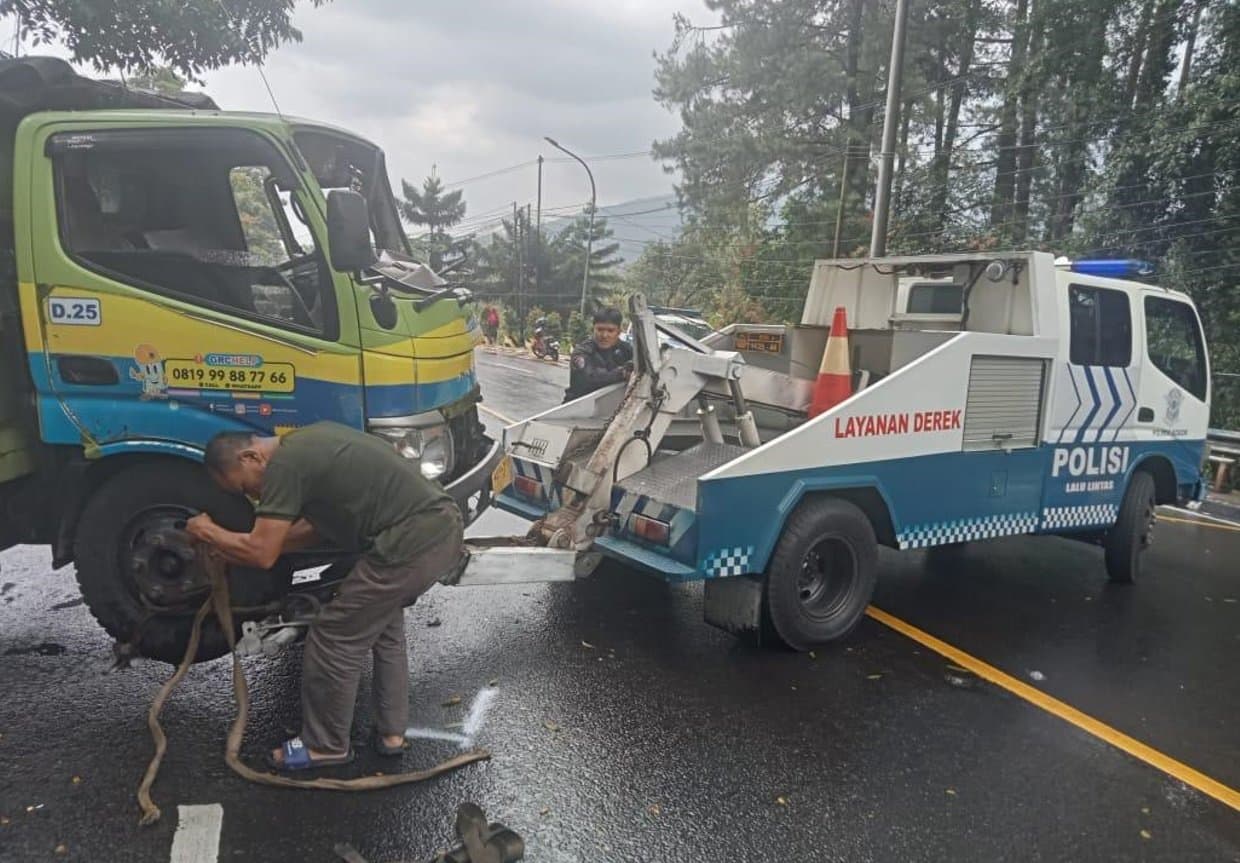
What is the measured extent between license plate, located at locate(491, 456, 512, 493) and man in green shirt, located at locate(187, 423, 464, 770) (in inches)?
57.4

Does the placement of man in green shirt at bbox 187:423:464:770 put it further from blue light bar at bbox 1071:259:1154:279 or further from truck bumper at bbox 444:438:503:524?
blue light bar at bbox 1071:259:1154:279

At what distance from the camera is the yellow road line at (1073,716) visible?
351cm

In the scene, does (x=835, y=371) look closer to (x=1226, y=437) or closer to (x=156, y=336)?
(x=156, y=336)

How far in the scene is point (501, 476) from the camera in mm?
4930

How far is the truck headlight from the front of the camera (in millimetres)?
3891

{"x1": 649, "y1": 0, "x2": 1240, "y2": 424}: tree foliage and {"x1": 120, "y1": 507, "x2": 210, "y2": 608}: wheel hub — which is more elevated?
{"x1": 649, "y1": 0, "x2": 1240, "y2": 424}: tree foliage

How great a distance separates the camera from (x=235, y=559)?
303 centimetres

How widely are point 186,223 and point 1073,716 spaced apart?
15.9ft

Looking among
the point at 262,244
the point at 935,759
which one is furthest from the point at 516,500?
the point at 935,759

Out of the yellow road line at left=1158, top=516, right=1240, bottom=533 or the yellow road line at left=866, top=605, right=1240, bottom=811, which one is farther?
the yellow road line at left=1158, top=516, right=1240, bottom=533

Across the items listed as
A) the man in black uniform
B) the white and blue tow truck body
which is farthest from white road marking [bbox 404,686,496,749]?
the man in black uniform

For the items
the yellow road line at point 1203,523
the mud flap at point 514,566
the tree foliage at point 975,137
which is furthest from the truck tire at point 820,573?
the tree foliage at point 975,137

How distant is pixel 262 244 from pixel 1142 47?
1643 centimetres

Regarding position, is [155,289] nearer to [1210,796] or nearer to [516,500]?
[516,500]
